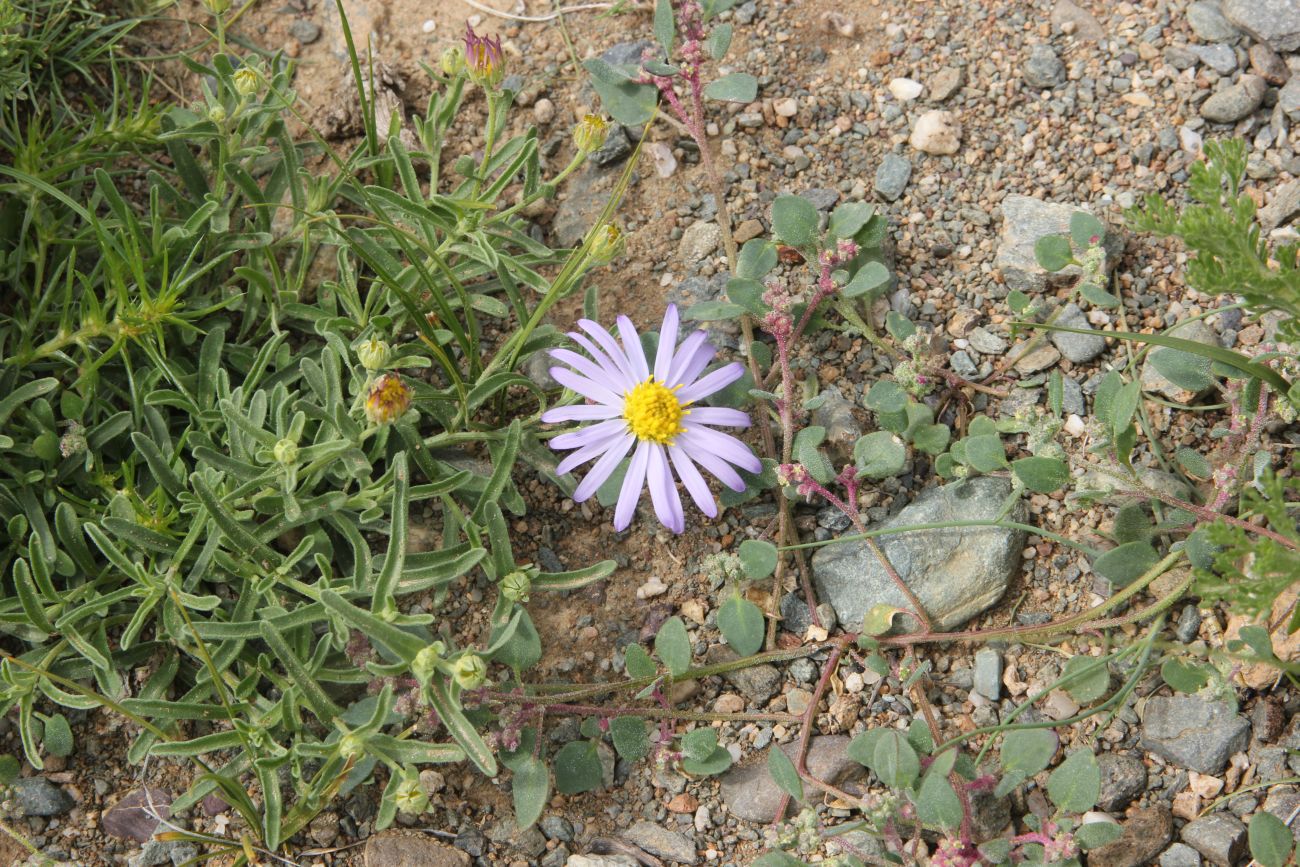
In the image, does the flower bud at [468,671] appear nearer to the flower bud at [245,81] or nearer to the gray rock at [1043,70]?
the flower bud at [245,81]

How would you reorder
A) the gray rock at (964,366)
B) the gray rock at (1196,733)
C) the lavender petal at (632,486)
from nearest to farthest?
the gray rock at (1196,733), the lavender petal at (632,486), the gray rock at (964,366)

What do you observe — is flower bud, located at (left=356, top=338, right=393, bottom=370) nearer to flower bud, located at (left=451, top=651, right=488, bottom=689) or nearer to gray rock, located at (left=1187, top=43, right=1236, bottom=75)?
flower bud, located at (left=451, top=651, right=488, bottom=689)

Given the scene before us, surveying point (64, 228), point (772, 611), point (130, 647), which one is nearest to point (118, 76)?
point (64, 228)

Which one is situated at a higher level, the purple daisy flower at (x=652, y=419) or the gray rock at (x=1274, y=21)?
the gray rock at (x=1274, y=21)

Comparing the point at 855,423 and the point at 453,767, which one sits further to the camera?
the point at 855,423

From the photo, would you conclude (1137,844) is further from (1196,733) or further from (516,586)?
(516,586)

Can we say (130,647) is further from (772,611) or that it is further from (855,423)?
(855,423)

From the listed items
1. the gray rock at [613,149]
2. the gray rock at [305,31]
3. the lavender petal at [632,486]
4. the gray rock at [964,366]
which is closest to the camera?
the lavender petal at [632,486]

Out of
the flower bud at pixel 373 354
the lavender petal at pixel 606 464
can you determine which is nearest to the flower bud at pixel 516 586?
the lavender petal at pixel 606 464
